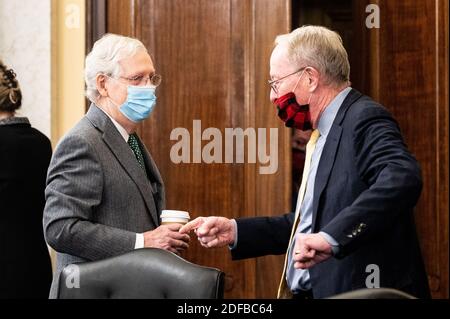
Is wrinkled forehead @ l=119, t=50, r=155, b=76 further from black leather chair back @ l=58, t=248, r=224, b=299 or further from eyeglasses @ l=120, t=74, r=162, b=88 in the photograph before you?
black leather chair back @ l=58, t=248, r=224, b=299

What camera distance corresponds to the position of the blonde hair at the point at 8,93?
385 centimetres

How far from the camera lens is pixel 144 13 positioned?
4594 mm

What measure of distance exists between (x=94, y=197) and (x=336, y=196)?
2.62 feet

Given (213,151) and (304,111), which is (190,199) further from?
(304,111)

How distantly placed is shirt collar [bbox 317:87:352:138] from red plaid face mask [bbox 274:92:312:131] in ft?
0.21

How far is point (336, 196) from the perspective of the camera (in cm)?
274

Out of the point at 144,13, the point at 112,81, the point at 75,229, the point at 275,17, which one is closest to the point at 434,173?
the point at 275,17

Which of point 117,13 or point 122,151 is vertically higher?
point 117,13

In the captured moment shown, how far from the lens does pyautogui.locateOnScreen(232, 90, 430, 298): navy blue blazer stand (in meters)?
2.53

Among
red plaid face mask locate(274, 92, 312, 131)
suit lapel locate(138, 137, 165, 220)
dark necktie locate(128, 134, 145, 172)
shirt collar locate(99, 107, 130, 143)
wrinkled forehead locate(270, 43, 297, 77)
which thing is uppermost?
wrinkled forehead locate(270, 43, 297, 77)

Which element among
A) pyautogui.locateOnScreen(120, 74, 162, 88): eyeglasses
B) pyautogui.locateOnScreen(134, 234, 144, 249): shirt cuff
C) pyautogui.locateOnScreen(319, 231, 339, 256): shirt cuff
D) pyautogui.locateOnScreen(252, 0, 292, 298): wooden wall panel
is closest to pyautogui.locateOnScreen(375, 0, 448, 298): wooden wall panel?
pyautogui.locateOnScreen(252, 0, 292, 298): wooden wall panel

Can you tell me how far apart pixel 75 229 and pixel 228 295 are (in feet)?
5.84

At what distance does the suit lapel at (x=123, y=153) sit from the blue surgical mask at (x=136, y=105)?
0.08 m

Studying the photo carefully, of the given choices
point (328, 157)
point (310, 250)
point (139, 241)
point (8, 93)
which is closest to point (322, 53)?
point (328, 157)
